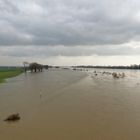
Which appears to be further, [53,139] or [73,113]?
[73,113]

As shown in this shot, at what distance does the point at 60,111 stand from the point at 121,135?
26.8 feet

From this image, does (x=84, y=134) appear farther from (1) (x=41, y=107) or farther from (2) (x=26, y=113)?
(1) (x=41, y=107)

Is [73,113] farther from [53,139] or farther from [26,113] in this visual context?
[53,139]

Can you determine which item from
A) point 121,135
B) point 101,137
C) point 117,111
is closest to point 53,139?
point 101,137

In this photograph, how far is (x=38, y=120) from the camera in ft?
62.2

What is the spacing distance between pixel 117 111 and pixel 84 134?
7.61 meters

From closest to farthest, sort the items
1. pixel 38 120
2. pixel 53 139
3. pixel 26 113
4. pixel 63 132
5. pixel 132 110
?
pixel 53 139 → pixel 63 132 → pixel 38 120 → pixel 26 113 → pixel 132 110

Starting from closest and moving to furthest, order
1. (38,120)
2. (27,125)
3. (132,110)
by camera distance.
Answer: (27,125) → (38,120) → (132,110)

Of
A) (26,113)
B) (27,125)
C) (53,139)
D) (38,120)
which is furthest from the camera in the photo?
(26,113)

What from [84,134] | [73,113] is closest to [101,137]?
[84,134]

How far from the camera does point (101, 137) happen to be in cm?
1495

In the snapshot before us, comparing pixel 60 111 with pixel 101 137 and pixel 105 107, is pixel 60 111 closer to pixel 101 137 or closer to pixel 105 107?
pixel 105 107

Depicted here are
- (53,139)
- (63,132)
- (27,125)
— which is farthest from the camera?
(27,125)

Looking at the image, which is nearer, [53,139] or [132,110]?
[53,139]
